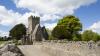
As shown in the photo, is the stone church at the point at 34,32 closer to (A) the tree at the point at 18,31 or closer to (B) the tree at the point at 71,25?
(A) the tree at the point at 18,31

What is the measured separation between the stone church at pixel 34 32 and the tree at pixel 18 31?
2019mm

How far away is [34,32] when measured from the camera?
72.6m

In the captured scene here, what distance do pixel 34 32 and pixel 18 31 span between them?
739cm

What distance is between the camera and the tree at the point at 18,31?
257ft

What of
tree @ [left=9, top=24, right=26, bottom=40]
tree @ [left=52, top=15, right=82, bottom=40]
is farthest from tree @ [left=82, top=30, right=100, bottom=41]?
tree @ [left=9, top=24, right=26, bottom=40]

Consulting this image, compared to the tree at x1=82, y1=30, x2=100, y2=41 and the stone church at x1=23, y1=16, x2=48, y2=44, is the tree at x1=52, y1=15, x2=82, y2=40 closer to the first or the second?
the tree at x1=82, y1=30, x2=100, y2=41

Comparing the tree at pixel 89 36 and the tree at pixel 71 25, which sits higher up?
the tree at pixel 71 25

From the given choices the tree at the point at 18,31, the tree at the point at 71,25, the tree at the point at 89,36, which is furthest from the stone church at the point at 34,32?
the tree at the point at 89,36

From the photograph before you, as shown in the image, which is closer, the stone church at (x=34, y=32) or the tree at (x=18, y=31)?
the stone church at (x=34, y=32)

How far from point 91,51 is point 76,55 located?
9.83ft

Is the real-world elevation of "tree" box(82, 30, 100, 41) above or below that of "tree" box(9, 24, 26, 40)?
below

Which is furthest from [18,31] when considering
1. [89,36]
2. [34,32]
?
[89,36]

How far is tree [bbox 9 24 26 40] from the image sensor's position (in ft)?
257

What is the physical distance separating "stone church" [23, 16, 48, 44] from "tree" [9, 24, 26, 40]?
6.62 feet
